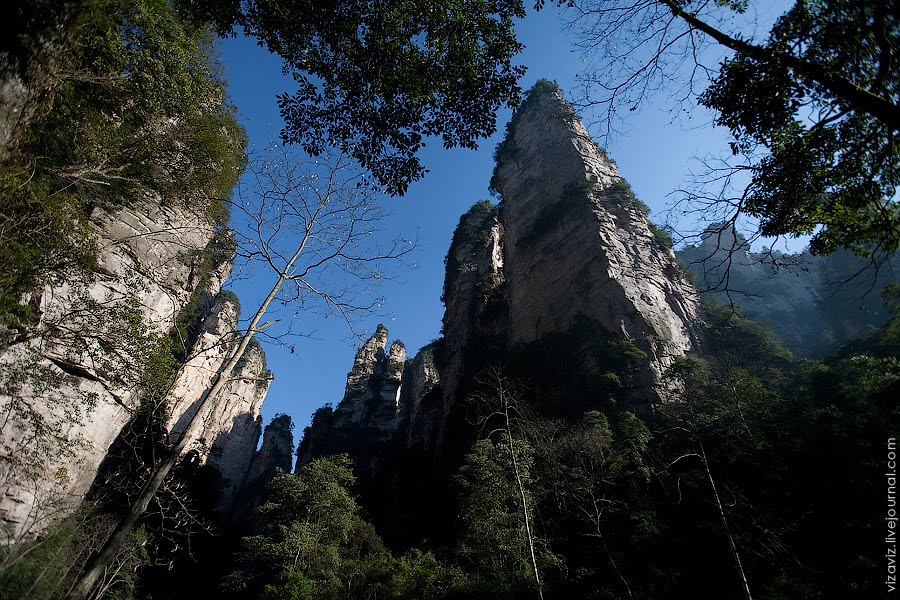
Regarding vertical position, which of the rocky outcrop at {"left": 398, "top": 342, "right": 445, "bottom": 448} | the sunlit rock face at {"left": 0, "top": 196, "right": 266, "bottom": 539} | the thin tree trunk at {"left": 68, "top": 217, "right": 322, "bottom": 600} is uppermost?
the rocky outcrop at {"left": 398, "top": 342, "right": 445, "bottom": 448}

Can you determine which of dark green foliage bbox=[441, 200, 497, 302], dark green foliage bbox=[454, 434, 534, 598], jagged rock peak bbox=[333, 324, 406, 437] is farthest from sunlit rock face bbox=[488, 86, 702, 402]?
jagged rock peak bbox=[333, 324, 406, 437]

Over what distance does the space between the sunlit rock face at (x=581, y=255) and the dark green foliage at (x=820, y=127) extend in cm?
1619

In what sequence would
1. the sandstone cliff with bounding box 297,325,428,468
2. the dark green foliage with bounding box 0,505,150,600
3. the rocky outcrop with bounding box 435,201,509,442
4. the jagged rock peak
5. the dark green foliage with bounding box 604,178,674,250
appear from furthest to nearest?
the jagged rock peak
the sandstone cliff with bounding box 297,325,428,468
the rocky outcrop with bounding box 435,201,509,442
the dark green foliage with bounding box 604,178,674,250
the dark green foliage with bounding box 0,505,150,600

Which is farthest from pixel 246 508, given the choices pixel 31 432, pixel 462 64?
pixel 462 64

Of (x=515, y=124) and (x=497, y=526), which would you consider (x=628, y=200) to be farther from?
(x=497, y=526)

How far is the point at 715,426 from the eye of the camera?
13914mm

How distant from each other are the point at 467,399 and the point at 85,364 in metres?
10.7

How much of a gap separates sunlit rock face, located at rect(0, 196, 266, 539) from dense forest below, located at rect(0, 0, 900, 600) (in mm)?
100

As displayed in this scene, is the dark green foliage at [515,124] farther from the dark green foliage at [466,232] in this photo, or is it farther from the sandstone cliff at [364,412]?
the sandstone cliff at [364,412]

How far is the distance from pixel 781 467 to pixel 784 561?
317 cm

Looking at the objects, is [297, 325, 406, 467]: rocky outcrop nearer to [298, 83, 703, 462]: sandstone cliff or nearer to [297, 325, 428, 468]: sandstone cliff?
[297, 325, 428, 468]: sandstone cliff

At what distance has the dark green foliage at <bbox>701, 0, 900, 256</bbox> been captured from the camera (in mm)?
3566

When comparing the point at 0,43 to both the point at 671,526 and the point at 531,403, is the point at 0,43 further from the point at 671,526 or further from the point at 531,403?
the point at 531,403

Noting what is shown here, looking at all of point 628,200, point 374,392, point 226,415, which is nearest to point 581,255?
point 628,200
